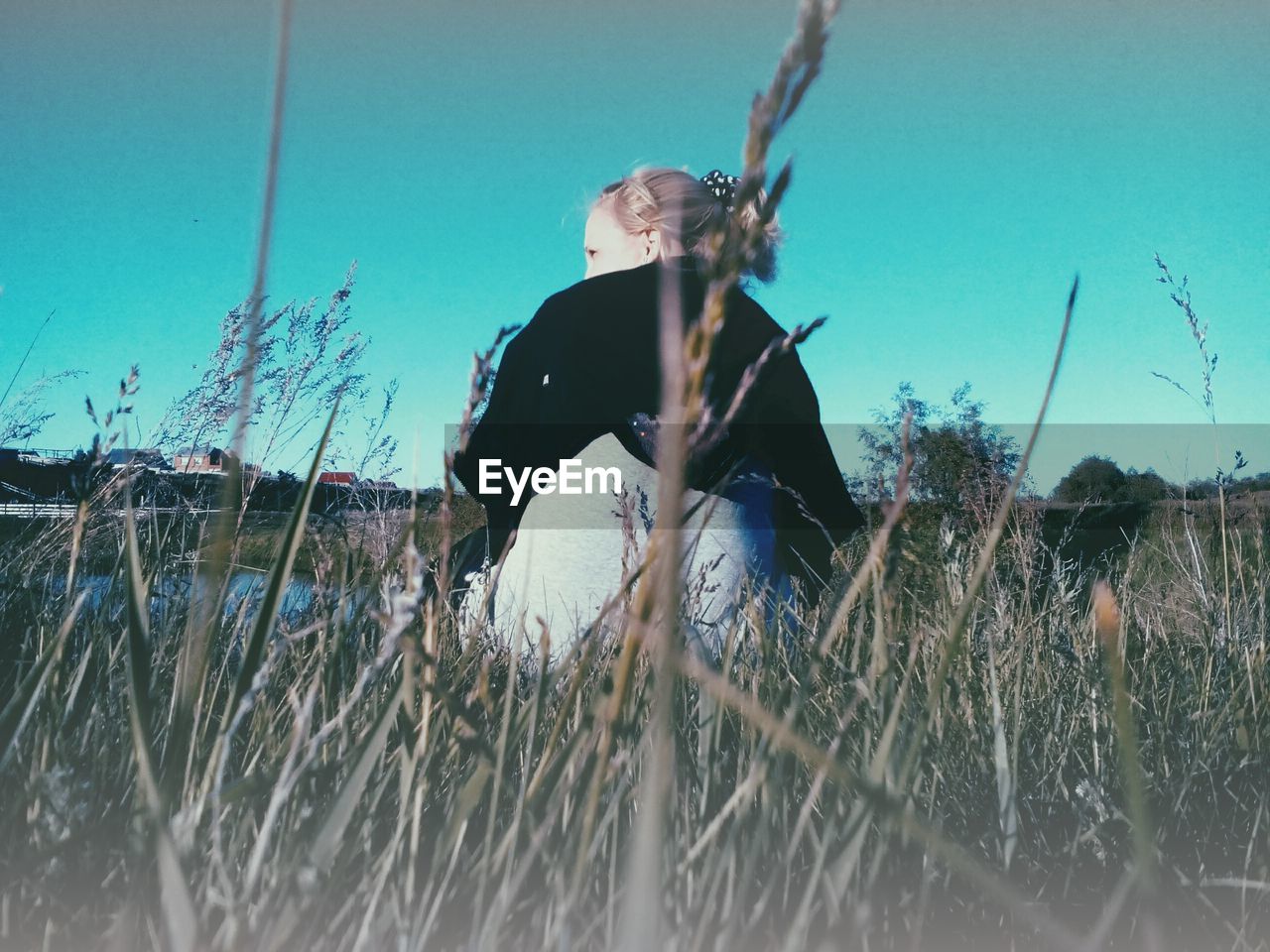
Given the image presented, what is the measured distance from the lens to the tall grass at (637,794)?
461mm

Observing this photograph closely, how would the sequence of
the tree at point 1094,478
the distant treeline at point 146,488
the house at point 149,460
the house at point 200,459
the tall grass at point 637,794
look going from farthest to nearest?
the tree at point 1094,478 → the house at point 200,459 → the distant treeline at point 146,488 → the house at point 149,460 → the tall grass at point 637,794

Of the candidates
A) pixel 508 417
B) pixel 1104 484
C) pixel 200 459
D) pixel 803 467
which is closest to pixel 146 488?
pixel 200 459

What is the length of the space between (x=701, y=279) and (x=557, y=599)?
2602mm

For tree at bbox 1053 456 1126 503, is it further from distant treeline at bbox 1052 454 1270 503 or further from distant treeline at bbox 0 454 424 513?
distant treeline at bbox 0 454 424 513

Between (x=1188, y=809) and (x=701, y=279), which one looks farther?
(x=1188, y=809)

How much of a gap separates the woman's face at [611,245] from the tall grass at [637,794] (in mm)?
2699

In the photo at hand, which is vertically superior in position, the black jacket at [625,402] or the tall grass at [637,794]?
the black jacket at [625,402]

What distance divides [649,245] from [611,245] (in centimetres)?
24

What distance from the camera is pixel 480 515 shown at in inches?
334

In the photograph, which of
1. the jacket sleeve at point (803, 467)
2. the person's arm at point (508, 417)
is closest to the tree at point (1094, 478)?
the jacket sleeve at point (803, 467)

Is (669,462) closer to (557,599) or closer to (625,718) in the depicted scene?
(625,718)

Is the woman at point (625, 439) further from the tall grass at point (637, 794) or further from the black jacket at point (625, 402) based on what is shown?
the tall grass at point (637, 794)

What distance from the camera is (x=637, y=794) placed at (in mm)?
849

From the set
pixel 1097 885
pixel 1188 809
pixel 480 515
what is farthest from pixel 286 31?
pixel 480 515
